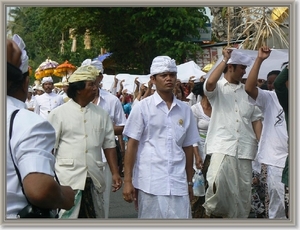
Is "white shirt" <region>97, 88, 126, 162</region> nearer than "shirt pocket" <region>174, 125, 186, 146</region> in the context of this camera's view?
No

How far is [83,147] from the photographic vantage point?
7094mm

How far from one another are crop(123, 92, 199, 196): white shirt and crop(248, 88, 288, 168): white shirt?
1462 mm

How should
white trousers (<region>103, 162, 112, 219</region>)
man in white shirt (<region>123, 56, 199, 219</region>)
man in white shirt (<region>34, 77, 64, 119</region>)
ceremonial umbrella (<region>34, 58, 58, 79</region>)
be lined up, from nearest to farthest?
man in white shirt (<region>123, 56, 199, 219</region>) < white trousers (<region>103, 162, 112, 219</region>) < man in white shirt (<region>34, 77, 64, 119</region>) < ceremonial umbrella (<region>34, 58, 58, 79</region>)

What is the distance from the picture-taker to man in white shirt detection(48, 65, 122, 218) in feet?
23.2

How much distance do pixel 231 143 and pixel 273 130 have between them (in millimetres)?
491

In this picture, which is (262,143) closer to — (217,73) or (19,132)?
(217,73)

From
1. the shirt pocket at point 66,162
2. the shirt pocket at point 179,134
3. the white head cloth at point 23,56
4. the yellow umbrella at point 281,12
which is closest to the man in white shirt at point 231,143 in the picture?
the yellow umbrella at point 281,12

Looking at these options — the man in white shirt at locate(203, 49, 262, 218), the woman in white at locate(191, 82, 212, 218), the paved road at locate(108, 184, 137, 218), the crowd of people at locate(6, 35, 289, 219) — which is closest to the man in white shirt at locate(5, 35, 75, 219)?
the crowd of people at locate(6, 35, 289, 219)

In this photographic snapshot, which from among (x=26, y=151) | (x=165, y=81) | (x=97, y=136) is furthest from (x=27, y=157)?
(x=97, y=136)

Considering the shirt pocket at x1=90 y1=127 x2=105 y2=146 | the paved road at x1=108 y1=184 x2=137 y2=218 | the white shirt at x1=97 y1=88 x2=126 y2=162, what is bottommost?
the paved road at x1=108 y1=184 x2=137 y2=218

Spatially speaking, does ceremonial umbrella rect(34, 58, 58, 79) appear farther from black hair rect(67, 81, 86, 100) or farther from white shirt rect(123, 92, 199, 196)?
white shirt rect(123, 92, 199, 196)

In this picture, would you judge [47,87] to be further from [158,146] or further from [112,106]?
[158,146]

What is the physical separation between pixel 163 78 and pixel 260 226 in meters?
1.82

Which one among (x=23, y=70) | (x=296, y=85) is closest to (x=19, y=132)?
(x=23, y=70)
